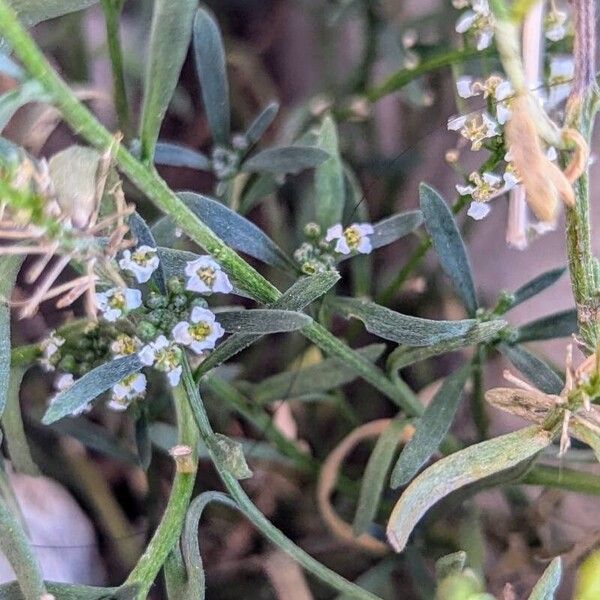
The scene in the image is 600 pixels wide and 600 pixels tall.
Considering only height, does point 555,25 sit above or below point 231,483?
above

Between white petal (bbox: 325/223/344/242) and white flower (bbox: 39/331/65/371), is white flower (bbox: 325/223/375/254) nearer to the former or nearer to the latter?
white petal (bbox: 325/223/344/242)

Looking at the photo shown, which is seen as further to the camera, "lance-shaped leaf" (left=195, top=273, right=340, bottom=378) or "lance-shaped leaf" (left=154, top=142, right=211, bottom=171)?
"lance-shaped leaf" (left=154, top=142, right=211, bottom=171)

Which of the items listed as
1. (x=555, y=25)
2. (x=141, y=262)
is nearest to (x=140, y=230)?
(x=141, y=262)

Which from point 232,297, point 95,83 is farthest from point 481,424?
point 95,83

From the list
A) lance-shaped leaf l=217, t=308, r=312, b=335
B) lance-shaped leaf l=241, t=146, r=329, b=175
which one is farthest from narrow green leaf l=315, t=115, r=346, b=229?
lance-shaped leaf l=217, t=308, r=312, b=335

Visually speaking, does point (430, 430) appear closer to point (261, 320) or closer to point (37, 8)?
point (261, 320)

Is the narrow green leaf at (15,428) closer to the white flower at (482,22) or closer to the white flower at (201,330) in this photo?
the white flower at (201,330)
